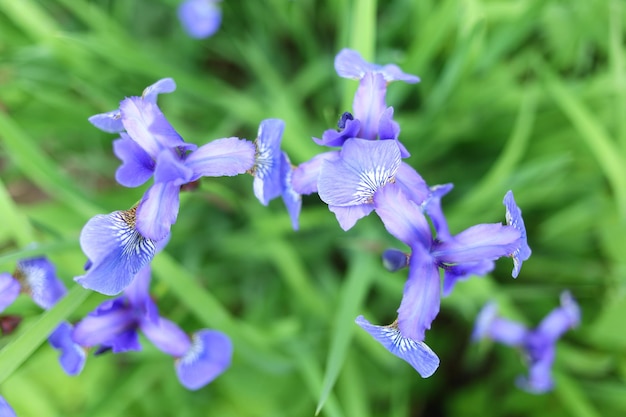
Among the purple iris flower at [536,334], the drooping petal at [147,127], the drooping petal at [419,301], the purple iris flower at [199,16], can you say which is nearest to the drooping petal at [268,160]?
the drooping petal at [147,127]

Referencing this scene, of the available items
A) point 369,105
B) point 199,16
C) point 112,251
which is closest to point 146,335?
point 112,251

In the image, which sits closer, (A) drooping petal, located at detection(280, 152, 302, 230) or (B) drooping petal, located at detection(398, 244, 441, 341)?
(B) drooping petal, located at detection(398, 244, 441, 341)

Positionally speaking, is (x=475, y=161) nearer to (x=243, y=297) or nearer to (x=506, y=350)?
(x=506, y=350)

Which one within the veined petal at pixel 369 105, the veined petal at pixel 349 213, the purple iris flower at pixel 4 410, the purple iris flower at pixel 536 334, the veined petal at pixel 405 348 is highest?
the purple iris flower at pixel 536 334

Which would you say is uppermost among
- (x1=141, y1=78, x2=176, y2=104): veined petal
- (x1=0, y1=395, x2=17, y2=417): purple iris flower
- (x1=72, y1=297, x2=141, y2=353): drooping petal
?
(x1=141, y1=78, x2=176, y2=104): veined petal

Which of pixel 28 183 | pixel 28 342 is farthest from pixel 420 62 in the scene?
pixel 28 183

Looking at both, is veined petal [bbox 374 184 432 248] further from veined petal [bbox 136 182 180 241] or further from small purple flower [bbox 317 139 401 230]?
veined petal [bbox 136 182 180 241]

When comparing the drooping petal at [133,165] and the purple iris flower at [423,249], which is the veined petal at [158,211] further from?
the purple iris flower at [423,249]

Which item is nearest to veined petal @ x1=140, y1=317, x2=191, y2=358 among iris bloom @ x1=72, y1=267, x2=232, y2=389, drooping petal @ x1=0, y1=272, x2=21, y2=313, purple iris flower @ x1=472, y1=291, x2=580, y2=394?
iris bloom @ x1=72, y1=267, x2=232, y2=389
